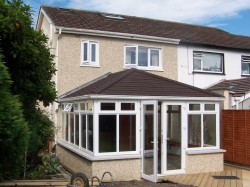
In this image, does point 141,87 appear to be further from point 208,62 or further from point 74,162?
point 208,62

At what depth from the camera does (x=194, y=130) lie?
41.0ft

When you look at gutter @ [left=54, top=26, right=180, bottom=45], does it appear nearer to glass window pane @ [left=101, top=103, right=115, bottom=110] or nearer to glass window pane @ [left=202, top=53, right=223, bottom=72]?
glass window pane @ [left=202, top=53, right=223, bottom=72]

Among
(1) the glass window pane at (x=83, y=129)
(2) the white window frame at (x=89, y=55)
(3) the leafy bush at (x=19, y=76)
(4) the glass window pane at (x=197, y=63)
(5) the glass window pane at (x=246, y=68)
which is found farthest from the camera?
(5) the glass window pane at (x=246, y=68)

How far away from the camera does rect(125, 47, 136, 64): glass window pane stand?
1711 cm

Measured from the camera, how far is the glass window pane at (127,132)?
37.2ft

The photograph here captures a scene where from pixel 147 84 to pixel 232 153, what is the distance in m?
4.81

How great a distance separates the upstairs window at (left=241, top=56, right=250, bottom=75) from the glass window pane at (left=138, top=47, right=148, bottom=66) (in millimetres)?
6582

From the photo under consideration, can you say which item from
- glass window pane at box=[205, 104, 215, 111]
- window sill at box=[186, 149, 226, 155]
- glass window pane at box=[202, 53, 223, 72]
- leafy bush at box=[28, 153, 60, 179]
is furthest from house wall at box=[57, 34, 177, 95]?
window sill at box=[186, 149, 226, 155]

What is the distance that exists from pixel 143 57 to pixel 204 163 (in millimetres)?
6897

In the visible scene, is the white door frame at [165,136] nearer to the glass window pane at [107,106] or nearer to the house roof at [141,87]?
the house roof at [141,87]

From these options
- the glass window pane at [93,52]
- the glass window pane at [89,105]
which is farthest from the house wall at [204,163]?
the glass window pane at [93,52]

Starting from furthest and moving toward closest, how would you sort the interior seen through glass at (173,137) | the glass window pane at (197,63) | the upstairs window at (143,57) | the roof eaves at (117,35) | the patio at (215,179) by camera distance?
the glass window pane at (197,63)
the upstairs window at (143,57)
the roof eaves at (117,35)
the interior seen through glass at (173,137)
the patio at (215,179)

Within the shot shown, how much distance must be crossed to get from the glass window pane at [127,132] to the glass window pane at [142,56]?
620 centimetres

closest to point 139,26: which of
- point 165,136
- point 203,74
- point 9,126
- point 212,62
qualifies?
point 203,74
